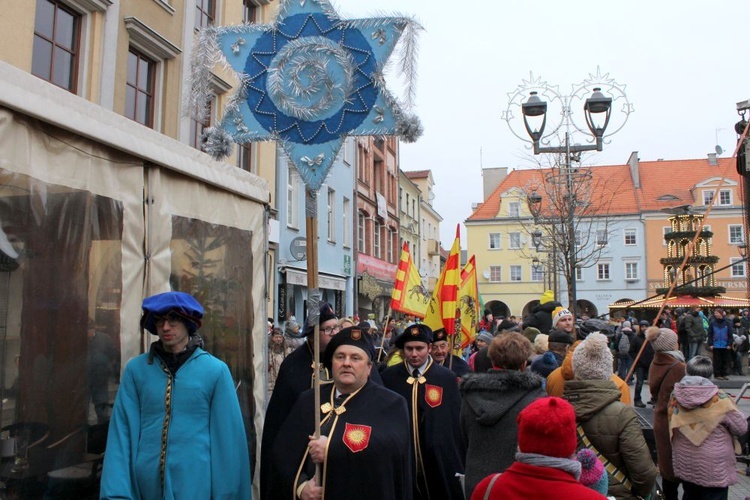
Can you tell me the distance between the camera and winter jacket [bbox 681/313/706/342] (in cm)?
1734

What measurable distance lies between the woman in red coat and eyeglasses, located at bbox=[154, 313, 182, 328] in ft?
6.27

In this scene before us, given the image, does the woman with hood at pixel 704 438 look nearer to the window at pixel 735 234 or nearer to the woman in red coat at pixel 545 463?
the woman in red coat at pixel 545 463

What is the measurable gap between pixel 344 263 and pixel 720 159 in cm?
5078

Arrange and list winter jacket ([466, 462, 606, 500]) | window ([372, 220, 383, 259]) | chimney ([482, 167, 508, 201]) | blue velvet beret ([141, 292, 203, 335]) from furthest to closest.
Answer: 1. chimney ([482, 167, 508, 201])
2. window ([372, 220, 383, 259])
3. blue velvet beret ([141, 292, 203, 335])
4. winter jacket ([466, 462, 606, 500])

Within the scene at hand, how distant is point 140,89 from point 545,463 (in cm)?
1452

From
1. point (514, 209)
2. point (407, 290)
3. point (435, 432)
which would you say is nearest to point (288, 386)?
point (435, 432)

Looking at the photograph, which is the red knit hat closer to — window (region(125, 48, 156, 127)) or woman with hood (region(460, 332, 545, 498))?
woman with hood (region(460, 332, 545, 498))

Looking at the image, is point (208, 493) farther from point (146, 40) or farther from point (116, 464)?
point (146, 40)

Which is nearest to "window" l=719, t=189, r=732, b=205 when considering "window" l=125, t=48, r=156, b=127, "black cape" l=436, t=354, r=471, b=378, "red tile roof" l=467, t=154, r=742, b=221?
"red tile roof" l=467, t=154, r=742, b=221

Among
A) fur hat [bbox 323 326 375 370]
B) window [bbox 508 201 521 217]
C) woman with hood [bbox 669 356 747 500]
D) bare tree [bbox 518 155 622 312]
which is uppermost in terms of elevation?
window [bbox 508 201 521 217]

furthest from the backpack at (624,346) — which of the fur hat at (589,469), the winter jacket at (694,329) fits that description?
the fur hat at (589,469)

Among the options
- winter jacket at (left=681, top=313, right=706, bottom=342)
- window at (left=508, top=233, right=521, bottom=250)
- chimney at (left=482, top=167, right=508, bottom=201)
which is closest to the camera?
winter jacket at (left=681, top=313, right=706, bottom=342)

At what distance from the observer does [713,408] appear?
511 centimetres

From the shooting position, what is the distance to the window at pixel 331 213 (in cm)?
2733
